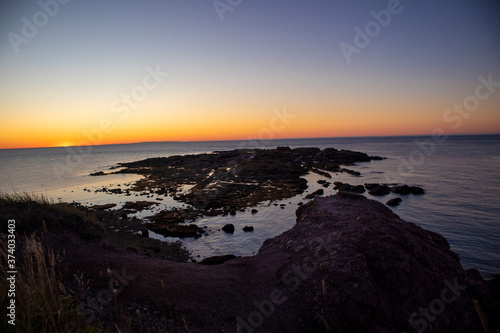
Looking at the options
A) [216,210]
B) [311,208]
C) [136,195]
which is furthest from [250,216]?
[136,195]

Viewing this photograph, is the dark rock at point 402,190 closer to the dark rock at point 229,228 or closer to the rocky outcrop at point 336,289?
the rocky outcrop at point 336,289

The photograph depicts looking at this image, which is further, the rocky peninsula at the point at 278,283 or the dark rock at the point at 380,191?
the dark rock at the point at 380,191

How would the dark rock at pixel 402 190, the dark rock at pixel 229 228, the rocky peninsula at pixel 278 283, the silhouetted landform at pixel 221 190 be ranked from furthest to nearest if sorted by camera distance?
the dark rock at pixel 402 190 < the silhouetted landform at pixel 221 190 < the dark rock at pixel 229 228 < the rocky peninsula at pixel 278 283

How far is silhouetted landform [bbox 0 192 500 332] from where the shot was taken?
7660mm

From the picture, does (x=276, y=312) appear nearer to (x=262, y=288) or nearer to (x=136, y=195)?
(x=262, y=288)

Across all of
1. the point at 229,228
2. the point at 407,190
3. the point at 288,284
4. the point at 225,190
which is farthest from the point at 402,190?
the point at 288,284

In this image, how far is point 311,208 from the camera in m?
17.5

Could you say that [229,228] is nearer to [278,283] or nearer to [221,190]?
[278,283]

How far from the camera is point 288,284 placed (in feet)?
31.9

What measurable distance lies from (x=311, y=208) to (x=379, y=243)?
25.5 ft

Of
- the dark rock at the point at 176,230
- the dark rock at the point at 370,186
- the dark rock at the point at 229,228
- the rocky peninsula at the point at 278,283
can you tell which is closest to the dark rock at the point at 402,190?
the dark rock at the point at 370,186

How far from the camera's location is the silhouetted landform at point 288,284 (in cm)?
766

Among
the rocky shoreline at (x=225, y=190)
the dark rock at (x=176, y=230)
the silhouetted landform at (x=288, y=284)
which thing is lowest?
the dark rock at (x=176, y=230)

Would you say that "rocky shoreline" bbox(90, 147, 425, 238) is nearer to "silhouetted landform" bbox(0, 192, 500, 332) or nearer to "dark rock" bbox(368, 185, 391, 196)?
"dark rock" bbox(368, 185, 391, 196)
